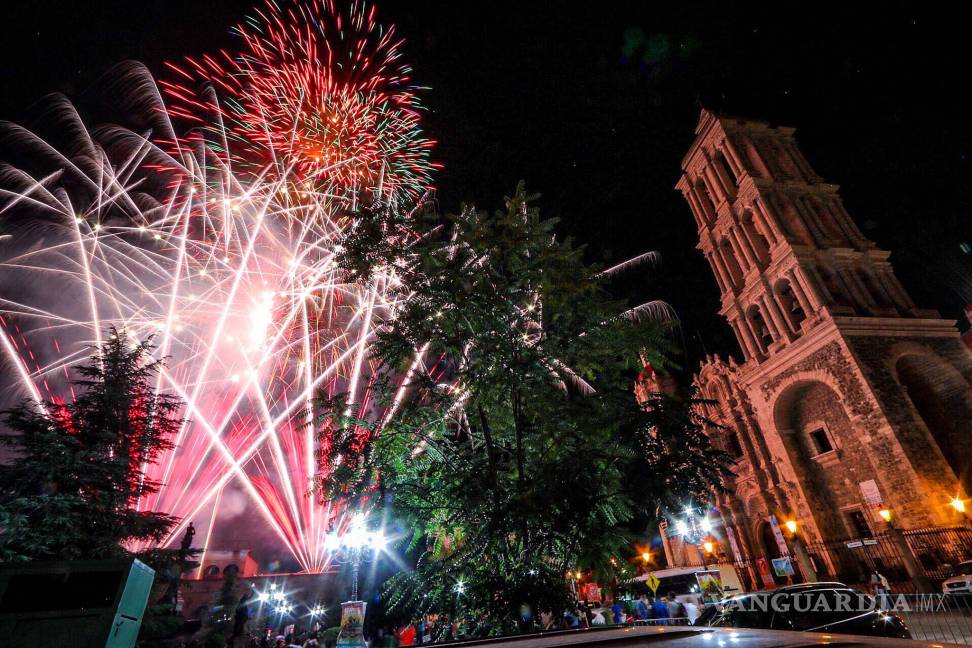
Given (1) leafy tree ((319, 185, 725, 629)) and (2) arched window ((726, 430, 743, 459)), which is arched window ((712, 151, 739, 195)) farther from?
(1) leafy tree ((319, 185, 725, 629))

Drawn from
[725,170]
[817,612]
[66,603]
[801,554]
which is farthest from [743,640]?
[725,170]

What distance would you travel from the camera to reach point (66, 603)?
283 centimetres

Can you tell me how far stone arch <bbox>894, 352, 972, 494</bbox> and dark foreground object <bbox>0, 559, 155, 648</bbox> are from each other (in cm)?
2651

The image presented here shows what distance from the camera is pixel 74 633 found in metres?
2.79

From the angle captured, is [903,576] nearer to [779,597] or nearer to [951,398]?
[951,398]

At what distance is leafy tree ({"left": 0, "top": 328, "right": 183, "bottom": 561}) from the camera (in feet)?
35.8

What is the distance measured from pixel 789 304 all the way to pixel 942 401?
792 centimetres

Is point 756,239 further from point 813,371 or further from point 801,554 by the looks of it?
point 801,554

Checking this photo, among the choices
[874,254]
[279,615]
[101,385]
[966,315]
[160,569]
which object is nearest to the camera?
[160,569]

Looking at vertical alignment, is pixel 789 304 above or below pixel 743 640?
above

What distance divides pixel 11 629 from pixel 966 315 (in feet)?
132

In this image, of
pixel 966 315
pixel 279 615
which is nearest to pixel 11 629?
pixel 966 315

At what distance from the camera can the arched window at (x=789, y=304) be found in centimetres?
2488

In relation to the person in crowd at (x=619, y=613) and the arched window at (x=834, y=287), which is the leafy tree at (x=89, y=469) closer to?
the person in crowd at (x=619, y=613)
